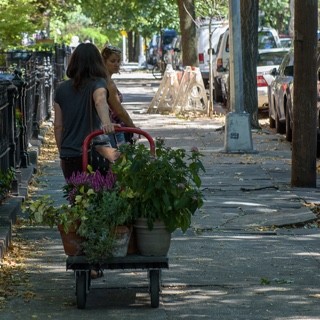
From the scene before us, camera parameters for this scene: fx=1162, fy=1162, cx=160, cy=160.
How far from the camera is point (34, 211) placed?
7730mm

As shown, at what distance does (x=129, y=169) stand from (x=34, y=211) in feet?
2.34

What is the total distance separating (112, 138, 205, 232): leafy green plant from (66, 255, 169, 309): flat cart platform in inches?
8.9

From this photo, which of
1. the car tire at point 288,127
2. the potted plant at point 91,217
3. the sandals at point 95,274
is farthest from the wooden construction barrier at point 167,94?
the potted plant at point 91,217

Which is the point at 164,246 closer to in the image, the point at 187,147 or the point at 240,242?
the point at 240,242

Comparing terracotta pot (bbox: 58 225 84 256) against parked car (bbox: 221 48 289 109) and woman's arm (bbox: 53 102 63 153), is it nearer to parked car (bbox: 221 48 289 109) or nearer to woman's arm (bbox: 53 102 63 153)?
woman's arm (bbox: 53 102 63 153)

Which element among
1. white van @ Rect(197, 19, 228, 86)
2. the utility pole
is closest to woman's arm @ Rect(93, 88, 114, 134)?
the utility pole

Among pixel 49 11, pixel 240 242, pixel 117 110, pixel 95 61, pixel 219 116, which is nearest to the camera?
pixel 95 61

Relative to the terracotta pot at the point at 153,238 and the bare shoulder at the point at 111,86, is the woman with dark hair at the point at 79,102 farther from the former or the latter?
the terracotta pot at the point at 153,238

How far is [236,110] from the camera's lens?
61.8 ft

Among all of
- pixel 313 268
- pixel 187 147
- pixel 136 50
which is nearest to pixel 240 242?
pixel 313 268

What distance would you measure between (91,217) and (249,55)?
52.1ft

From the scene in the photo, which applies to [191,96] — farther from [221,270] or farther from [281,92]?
[221,270]

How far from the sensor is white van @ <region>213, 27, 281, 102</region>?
32.4 meters

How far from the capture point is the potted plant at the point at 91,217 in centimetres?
746
